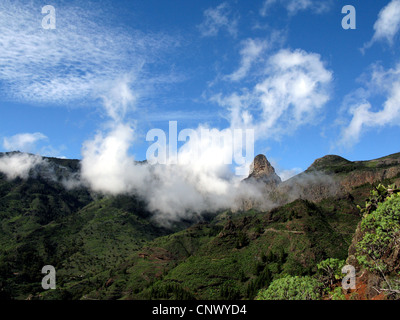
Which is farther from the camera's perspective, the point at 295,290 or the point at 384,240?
the point at 295,290

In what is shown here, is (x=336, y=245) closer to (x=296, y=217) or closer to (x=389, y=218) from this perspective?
(x=296, y=217)

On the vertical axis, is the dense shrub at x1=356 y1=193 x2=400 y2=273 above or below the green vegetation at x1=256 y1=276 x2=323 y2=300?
above

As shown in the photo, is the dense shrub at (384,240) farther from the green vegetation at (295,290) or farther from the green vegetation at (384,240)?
the green vegetation at (295,290)

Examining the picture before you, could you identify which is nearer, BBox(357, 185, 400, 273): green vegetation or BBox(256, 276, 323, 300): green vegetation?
BBox(357, 185, 400, 273): green vegetation

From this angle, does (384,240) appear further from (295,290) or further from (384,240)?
(295,290)

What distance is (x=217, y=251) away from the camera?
152500 mm

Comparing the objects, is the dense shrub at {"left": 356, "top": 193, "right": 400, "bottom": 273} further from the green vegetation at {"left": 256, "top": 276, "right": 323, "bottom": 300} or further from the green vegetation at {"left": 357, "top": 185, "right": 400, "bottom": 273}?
the green vegetation at {"left": 256, "top": 276, "right": 323, "bottom": 300}

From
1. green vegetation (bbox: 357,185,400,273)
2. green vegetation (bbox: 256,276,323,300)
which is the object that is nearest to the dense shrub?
green vegetation (bbox: 357,185,400,273)

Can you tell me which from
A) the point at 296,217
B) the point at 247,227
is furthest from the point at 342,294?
the point at 247,227

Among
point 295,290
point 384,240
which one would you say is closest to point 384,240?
point 384,240

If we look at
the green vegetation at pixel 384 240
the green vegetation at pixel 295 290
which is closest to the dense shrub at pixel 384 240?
the green vegetation at pixel 384 240
